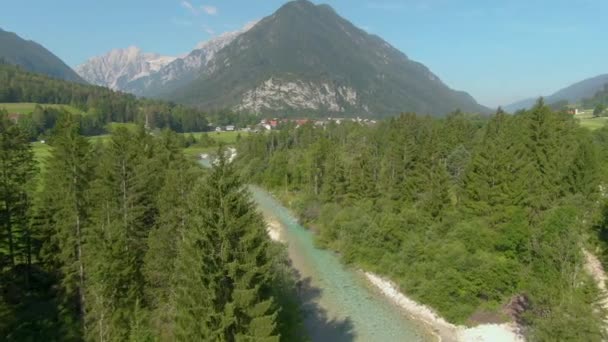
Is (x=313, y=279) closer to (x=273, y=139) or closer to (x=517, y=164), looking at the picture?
(x=517, y=164)

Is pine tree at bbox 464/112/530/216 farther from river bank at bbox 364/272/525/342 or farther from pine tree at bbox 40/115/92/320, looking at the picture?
pine tree at bbox 40/115/92/320

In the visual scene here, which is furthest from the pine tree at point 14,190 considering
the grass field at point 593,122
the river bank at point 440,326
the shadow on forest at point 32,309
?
the grass field at point 593,122

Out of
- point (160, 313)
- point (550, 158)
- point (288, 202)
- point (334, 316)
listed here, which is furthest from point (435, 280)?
point (288, 202)

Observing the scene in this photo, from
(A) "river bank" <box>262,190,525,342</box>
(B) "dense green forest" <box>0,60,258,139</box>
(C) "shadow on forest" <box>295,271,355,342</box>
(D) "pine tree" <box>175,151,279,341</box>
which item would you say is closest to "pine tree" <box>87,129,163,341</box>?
(D) "pine tree" <box>175,151,279,341</box>

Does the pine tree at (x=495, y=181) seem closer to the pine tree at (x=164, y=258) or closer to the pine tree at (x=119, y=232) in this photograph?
the pine tree at (x=164, y=258)

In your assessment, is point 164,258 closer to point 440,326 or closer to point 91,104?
point 440,326

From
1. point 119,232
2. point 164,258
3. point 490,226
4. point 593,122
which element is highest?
point 593,122

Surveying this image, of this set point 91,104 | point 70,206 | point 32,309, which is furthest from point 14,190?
point 91,104
